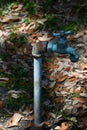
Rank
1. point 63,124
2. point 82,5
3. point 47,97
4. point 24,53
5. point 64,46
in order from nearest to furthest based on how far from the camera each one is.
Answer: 1. point 64,46
2. point 63,124
3. point 47,97
4. point 24,53
5. point 82,5

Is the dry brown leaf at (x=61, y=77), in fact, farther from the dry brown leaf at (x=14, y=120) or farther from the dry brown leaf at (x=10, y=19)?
the dry brown leaf at (x=10, y=19)

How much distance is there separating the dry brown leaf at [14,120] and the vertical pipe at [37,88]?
0.73 feet

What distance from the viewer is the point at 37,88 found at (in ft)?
12.1

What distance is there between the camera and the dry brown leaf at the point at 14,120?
4062 millimetres

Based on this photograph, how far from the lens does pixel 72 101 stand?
4281 mm

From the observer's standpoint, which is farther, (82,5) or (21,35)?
(82,5)

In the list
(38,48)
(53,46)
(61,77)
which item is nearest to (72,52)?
(53,46)

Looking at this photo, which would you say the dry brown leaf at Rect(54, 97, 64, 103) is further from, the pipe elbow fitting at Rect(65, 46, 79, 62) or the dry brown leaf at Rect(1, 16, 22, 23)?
the dry brown leaf at Rect(1, 16, 22, 23)

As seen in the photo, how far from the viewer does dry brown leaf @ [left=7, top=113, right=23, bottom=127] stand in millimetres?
4062

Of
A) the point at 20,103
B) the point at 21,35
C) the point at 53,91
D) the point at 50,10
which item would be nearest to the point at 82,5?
the point at 50,10

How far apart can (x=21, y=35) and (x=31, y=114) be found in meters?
1.57

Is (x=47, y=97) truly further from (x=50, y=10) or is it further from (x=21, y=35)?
(x=50, y=10)

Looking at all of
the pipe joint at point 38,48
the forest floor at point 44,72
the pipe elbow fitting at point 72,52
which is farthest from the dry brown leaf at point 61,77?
the pipe joint at point 38,48

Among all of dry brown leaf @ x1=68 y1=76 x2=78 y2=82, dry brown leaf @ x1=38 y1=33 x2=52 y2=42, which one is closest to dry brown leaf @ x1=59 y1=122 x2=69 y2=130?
dry brown leaf @ x1=68 y1=76 x2=78 y2=82
